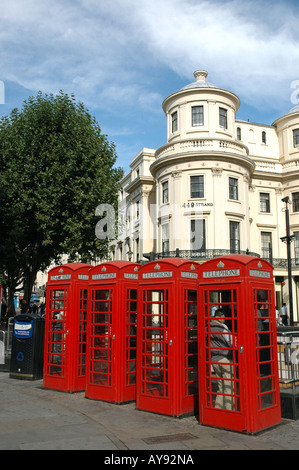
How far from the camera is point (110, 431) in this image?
6711 millimetres

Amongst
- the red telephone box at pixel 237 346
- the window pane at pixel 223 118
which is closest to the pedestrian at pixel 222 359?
the red telephone box at pixel 237 346

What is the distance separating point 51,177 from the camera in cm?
1912

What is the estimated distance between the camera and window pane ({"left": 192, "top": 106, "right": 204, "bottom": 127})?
3253 cm

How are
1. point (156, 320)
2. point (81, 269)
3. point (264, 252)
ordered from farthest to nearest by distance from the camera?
point (264, 252), point (81, 269), point (156, 320)

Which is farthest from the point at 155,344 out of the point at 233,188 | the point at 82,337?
the point at 233,188

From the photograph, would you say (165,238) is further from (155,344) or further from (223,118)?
(155,344)

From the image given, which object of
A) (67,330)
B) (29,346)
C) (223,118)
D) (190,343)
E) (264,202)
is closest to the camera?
(190,343)

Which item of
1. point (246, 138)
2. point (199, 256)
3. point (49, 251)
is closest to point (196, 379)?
point (49, 251)

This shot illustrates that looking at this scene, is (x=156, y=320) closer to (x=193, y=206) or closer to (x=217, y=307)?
(x=217, y=307)

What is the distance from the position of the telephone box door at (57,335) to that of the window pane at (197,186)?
2192 centimetres

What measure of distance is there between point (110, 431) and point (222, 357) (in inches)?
81.6

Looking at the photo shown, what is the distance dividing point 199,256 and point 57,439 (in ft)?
80.0

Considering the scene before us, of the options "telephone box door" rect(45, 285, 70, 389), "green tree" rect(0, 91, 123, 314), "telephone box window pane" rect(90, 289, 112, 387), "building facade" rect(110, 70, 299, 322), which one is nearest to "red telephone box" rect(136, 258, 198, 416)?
"telephone box window pane" rect(90, 289, 112, 387)

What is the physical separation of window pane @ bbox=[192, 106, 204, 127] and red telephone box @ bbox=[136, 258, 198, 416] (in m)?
25.9
